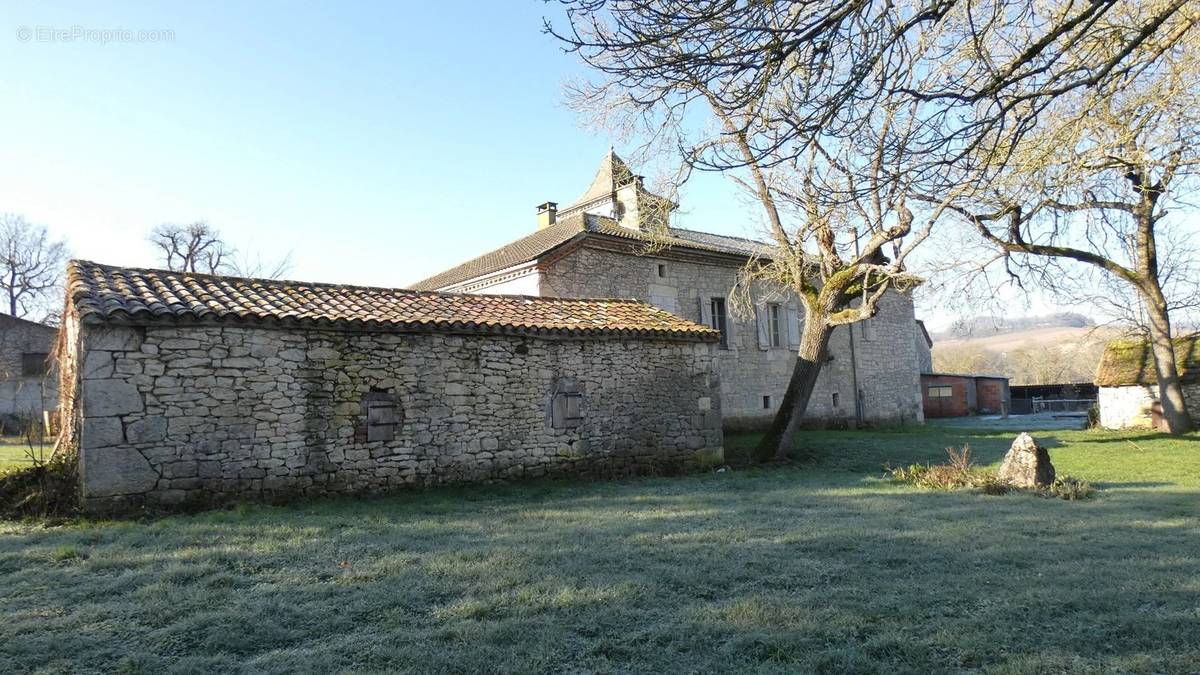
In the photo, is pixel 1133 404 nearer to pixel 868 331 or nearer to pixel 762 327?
pixel 868 331

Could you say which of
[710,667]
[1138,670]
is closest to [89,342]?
[710,667]

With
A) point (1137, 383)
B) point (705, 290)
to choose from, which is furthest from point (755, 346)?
point (1137, 383)

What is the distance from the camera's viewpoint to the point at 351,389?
8641 mm

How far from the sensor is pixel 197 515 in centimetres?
720

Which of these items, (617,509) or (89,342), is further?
(617,509)

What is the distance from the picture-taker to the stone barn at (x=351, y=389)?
24.0ft

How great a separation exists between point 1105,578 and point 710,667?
3184 millimetres

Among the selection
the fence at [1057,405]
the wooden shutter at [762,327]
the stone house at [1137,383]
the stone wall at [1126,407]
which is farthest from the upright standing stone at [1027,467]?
the fence at [1057,405]

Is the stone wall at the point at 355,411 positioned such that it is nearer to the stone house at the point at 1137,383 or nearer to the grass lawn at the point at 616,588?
the grass lawn at the point at 616,588

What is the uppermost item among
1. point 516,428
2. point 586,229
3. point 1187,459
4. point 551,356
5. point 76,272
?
point 586,229

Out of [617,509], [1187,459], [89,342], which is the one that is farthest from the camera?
[1187,459]

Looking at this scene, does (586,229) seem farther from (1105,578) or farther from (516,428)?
(1105,578)

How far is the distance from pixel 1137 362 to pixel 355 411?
21578 mm

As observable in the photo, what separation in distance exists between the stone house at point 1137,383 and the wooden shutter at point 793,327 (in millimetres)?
9208
